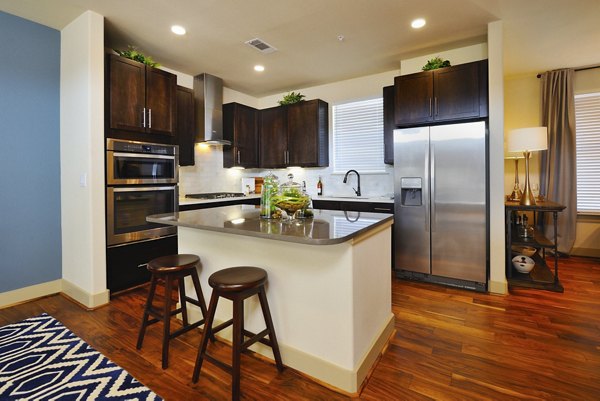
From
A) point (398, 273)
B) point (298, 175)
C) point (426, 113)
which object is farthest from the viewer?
point (298, 175)

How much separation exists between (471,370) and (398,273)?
1.81 m

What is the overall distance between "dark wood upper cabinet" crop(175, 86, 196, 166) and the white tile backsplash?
391 mm

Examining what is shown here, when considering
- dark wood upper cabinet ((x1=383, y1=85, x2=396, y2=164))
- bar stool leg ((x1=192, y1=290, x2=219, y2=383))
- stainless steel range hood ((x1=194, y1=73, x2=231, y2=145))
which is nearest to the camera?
bar stool leg ((x1=192, y1=290, x2=219, y2=383))

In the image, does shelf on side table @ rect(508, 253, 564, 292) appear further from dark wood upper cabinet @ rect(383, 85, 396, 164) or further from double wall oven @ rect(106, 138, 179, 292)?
double wall oven @ rect(106, 138, 179, 292)

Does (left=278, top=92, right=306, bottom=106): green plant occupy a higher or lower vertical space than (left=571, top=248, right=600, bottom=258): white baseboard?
higher

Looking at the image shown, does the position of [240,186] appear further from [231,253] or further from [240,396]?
[240,396]

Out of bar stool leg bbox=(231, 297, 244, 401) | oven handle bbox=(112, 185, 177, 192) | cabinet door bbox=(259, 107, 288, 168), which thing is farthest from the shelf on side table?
oven handle bbox=(112, 185, 177, 192)

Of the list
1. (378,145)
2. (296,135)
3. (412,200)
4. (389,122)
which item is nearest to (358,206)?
(412,200)

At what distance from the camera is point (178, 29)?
10.1ft

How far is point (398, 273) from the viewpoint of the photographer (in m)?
3.64

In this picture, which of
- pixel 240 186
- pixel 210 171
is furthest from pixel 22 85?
pixel 240 186

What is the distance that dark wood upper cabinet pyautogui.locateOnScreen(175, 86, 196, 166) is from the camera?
3953 millimetres

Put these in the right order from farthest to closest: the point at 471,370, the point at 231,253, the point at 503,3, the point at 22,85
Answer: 1. the point at 22,85
2. the point at 503,3
3. the point at 231,253
4. the point at 471,370

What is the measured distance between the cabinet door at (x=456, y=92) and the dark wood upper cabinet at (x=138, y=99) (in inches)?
121
